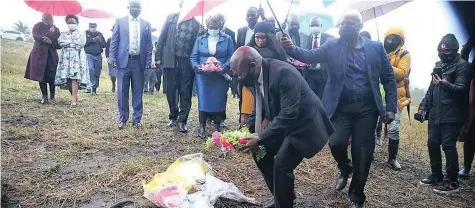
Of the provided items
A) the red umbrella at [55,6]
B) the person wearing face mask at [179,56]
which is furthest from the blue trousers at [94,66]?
the person wearing face mask at [179,56]

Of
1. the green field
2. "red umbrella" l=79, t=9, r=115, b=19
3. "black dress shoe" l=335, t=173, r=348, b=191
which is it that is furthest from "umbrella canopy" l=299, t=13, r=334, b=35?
"red umbrella" l=79, t=9, r=115, b=19

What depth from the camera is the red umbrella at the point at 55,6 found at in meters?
7.61

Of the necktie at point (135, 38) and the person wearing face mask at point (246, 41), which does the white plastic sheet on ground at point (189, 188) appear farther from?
the necktie at point (135, 38)

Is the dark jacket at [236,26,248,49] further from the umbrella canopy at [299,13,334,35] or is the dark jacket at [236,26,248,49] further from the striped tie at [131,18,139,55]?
the umbrella canopy at [299,13,334,35]

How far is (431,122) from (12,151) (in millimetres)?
5216

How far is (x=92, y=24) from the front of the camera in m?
11.4

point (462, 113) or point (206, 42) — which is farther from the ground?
point (206, 42)

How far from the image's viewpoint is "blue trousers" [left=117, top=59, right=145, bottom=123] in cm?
641

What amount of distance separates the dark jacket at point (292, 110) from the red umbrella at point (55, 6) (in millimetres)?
6164

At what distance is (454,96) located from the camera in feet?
14.7

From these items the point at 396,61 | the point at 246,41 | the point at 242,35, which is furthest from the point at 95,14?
the point at 396,61

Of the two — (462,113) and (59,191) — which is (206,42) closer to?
(59,191)

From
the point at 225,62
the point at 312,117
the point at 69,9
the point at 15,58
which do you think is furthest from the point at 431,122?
the point at 15,58

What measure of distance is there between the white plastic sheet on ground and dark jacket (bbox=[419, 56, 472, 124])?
2520mm
